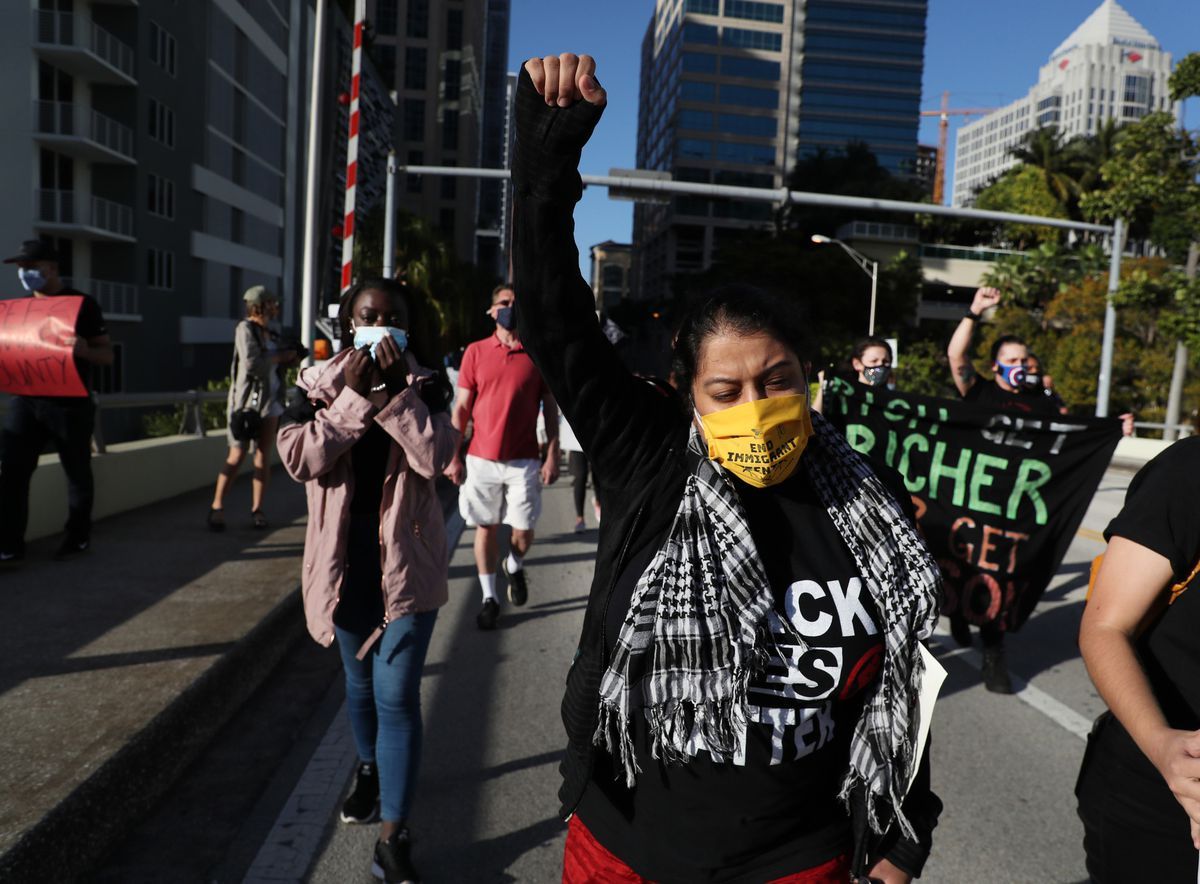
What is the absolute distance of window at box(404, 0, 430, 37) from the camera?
3086 inches

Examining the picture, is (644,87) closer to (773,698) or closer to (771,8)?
(771,8)

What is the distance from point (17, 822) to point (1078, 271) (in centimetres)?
4793

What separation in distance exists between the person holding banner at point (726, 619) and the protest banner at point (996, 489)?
4.04 m

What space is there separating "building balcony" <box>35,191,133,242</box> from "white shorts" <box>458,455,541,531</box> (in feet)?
102

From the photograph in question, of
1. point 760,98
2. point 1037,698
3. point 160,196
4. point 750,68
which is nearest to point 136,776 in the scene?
point 1037,698

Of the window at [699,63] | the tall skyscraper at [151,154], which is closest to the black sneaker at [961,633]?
the tall skyscraper at [151,154]

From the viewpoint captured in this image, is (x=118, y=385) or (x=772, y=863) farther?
(x=118, y=385)

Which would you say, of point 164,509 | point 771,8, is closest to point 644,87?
point 771,8

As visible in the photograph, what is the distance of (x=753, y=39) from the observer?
409 ft

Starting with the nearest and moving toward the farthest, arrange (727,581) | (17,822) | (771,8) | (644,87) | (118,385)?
(727,581) → (17,822) → (118,385) → (771,8) → (644,87)

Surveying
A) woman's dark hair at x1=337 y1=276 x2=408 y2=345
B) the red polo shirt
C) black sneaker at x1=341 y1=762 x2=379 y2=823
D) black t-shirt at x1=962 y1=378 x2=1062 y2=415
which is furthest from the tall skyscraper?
black sneaker at x1=341 y1=762 x2=379 y2=823

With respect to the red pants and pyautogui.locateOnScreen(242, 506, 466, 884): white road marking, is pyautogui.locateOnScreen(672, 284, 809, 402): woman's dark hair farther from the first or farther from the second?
pyautogui.locateOnScreen(242, 506, 466, 884): white road marking

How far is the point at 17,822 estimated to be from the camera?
3.00m

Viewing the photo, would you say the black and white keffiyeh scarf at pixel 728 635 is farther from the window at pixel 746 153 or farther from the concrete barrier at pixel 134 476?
the window at pixel 746 153
